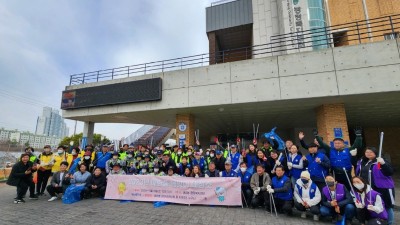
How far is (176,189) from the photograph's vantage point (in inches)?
268

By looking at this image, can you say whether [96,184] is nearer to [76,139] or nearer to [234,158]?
[234,158]

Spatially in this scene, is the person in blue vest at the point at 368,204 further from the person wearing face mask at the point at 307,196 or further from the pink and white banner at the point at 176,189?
the pink and white banner at the point at 176,189

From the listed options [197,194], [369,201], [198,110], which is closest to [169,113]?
[198,110]

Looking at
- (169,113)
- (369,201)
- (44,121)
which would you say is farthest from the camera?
(44,121)

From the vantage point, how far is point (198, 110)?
38.6 ft

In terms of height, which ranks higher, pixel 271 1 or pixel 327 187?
pixel 271 1

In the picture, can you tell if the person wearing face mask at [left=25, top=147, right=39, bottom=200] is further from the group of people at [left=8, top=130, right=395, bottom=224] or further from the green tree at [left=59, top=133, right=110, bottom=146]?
the green tree at [left=59, top=133, right=110, bottom=146]

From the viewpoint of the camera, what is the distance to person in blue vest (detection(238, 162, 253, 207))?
21.2ft

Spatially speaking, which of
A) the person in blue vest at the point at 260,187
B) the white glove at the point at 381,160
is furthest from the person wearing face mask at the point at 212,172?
the white glove at the point at 381,160

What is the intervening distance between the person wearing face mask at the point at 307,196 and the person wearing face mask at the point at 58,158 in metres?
8.32

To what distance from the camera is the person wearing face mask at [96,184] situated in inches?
298

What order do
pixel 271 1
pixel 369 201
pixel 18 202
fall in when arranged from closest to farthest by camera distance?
pixel 369 201 → pixel 18 202 → pixel 271 1

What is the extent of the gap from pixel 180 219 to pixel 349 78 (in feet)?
27.5

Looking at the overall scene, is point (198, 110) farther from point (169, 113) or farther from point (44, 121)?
point (44, 121)
